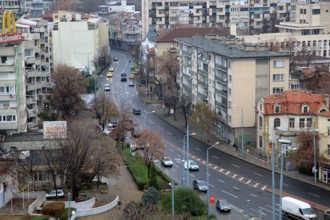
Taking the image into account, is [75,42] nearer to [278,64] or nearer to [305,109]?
[278,64]

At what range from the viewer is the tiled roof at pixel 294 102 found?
49.3m

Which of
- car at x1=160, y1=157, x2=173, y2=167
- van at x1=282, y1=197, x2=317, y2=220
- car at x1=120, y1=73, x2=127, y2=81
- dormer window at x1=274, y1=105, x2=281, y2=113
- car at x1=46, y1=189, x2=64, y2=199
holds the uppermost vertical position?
dormer window at x1=274, y1=105, x2=281, y2=113

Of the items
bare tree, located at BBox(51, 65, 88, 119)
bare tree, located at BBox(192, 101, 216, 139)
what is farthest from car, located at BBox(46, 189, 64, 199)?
bare tree, located at BBox(51, 65, 88, 119)

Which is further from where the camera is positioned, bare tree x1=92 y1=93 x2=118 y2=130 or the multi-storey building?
the multi-storey building

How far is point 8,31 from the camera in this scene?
53.1m

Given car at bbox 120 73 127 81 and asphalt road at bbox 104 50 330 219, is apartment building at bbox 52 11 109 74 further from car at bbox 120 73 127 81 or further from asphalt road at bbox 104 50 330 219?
asphalt road at bbox 104 50 330 219

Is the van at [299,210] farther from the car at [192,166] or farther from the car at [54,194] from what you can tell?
the car at [54,194]

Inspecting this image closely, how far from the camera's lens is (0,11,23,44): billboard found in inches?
1980

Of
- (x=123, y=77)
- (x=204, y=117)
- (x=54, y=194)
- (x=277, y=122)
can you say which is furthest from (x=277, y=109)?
(x=123, y=77)

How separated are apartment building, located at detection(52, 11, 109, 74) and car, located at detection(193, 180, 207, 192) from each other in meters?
45.2

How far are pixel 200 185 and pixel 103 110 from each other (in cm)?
→ 1873

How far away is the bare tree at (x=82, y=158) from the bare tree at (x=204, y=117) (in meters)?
15.1

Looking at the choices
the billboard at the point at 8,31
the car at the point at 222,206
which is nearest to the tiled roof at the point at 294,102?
the car at the point at 222,206

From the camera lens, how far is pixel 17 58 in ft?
168
